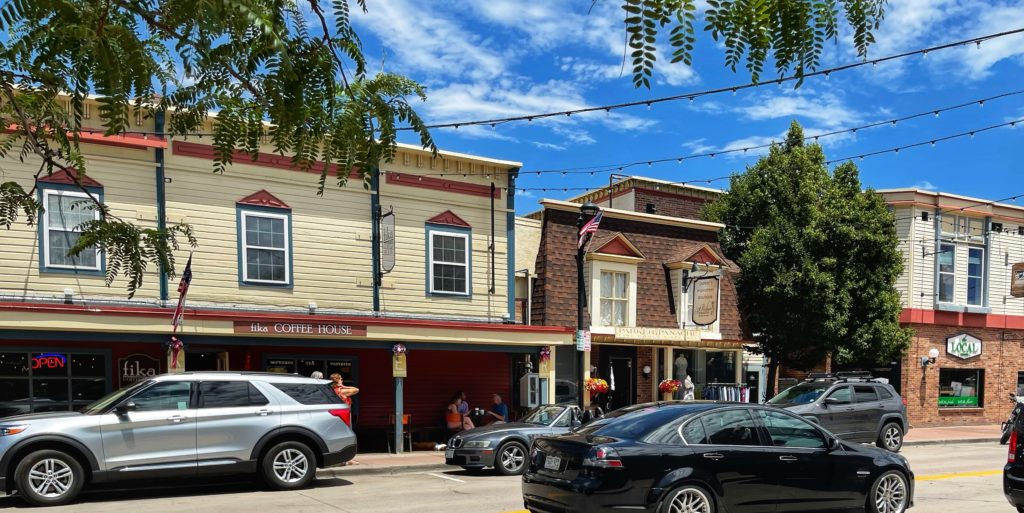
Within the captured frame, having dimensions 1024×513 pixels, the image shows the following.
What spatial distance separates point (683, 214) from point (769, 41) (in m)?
23.6

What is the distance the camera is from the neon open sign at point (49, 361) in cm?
1623

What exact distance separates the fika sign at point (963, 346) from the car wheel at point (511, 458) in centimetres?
1972

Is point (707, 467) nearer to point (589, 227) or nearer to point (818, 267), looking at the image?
point (589, 227)

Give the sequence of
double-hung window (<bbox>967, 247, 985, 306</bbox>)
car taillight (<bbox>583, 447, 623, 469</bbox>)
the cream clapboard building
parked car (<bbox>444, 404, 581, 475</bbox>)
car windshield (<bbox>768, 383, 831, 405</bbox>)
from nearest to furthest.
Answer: car taillight (<bbox>583, 447, 623, 469</bbox>), parked car (<bbox>444, 404, 581, 475</bbox>), the cream clapboard building, car windshield (<bbox>768, 383, 831, 405</bbox>), double-hung window (<bbox>967, 247, 985, 306</bbox>)

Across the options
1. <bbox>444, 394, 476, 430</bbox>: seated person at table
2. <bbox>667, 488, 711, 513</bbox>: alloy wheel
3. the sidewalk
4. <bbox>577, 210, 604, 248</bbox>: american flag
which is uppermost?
<bbox>577, 210, 604, 248</bbox>: american flag

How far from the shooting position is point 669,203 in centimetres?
2783

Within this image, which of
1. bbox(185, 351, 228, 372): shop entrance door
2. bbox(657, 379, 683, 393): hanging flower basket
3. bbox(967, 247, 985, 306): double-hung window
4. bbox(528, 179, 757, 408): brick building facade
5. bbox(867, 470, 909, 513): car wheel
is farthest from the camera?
bbox(967, 247, 985, 306): double-hung window

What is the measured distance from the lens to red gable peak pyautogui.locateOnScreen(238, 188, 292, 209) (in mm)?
17672

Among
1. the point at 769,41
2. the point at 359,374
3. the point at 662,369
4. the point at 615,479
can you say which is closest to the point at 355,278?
the point at 359,374

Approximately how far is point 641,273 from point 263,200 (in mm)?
10442

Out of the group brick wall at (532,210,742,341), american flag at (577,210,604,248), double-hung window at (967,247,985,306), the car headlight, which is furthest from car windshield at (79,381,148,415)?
double-hung window at (967,247,985,306)

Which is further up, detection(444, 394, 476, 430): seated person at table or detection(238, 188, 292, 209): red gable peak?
detection(238, 188, 292, 209): red gable peak

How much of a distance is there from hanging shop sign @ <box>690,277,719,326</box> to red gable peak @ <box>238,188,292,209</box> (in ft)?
37.3

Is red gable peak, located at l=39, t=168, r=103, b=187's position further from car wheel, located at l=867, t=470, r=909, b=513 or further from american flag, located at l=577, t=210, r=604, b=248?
car wheel, located at l=867, t=470, r=909, b=513
